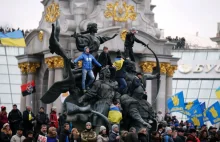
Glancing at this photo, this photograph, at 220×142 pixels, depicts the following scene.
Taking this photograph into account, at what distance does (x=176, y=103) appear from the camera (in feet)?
177

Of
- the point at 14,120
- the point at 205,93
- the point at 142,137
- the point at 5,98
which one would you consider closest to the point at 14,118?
the point at 14,120

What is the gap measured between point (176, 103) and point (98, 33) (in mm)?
5978

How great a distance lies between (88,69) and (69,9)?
20.7 meters

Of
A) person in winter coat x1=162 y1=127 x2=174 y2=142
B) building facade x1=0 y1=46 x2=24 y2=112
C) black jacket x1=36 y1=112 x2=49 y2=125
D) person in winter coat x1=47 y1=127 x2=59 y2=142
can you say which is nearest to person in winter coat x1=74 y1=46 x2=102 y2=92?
person in winter coat x1=162 y1=127 x2=174 y2=142

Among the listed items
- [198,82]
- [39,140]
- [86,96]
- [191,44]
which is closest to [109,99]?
[86,96]

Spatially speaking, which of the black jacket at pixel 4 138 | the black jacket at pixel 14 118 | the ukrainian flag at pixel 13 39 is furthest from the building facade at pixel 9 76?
the black jacket at pixel 4 138

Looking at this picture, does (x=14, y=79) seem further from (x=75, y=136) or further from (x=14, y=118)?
(x=75, y=136)

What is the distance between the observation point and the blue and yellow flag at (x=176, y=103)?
176ft

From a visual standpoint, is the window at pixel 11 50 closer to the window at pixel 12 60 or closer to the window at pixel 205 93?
the window at pixel 12 60

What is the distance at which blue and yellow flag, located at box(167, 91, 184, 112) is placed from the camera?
53.5 m

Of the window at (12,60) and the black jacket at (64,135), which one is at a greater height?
the black jacket at (64,135)

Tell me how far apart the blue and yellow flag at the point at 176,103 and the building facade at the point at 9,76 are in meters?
19.7

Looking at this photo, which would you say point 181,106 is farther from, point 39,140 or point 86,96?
point 39,140

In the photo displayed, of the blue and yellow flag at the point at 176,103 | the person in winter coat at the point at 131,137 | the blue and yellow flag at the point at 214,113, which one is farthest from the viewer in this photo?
the blue and yellow flag at the point at 176,103
